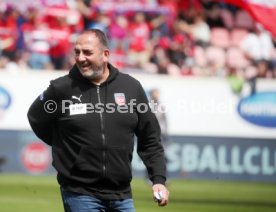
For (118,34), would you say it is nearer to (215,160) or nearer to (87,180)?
(215,160)

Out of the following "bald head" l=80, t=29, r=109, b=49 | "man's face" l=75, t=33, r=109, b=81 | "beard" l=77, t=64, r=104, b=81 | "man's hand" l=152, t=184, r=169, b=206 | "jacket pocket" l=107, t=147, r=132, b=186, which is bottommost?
"man's hand" l=152, t=184, r=169, b=206

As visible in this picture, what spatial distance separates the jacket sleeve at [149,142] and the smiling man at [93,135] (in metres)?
0.09

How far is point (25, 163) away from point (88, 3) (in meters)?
4.84

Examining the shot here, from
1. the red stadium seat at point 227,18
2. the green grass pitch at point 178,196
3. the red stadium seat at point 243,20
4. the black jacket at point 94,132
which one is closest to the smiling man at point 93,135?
the black jacket at point 94,132

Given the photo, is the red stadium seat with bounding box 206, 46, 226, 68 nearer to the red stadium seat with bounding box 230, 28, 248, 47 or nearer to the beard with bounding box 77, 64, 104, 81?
the red stadium seat with bounding box 230, 28, 248, 47

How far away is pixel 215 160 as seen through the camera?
74.9ft

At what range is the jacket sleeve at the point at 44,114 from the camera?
7.52 metres

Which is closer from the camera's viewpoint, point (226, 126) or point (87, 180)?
point (87, 180)

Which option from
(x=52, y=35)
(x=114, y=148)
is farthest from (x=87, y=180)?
(x=52, y=35)

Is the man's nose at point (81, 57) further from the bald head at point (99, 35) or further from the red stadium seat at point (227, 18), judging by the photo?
the red stadium seat at point (227, 18)

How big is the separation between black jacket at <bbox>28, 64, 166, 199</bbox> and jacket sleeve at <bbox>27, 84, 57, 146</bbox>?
0.04ft

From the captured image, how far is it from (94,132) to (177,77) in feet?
50.9

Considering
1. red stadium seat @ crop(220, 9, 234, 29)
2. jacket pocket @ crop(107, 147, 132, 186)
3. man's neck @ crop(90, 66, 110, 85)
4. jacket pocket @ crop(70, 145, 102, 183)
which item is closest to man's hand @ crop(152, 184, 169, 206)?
jacket pocket @ crop(107, 147, 132, 186)

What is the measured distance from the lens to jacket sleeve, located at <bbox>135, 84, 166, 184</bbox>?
25.1 feet
